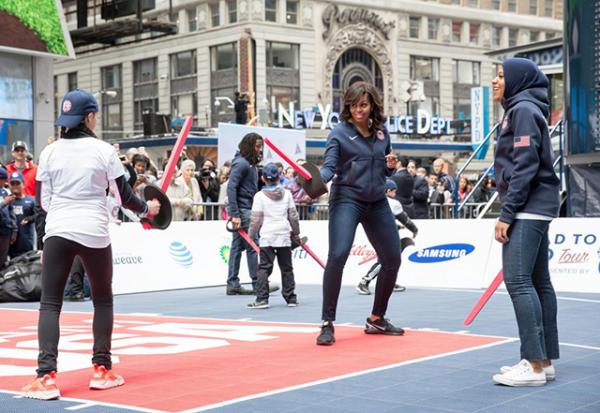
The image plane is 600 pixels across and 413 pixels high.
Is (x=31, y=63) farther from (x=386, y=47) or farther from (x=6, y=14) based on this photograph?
(x=386, y=47)

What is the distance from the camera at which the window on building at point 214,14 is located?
63.1 meters

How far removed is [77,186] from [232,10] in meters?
57.4

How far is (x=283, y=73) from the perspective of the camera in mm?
62156

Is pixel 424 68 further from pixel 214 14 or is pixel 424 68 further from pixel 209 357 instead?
pixel 209 357

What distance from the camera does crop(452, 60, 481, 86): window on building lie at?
7206 centimetres

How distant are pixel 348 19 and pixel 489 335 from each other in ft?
189

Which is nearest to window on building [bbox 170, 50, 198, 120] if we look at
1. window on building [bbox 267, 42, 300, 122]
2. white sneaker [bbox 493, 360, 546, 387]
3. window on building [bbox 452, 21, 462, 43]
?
window on building [bbox 267, 42, 300, 122]

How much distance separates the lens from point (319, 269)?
52.7 feet

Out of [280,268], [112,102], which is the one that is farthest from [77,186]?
[112,102]

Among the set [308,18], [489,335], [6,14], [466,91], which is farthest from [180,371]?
[466,91]

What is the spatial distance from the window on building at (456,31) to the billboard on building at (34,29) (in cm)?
5041

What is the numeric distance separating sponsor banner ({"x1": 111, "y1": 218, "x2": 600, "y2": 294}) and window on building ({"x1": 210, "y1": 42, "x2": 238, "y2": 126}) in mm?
44948

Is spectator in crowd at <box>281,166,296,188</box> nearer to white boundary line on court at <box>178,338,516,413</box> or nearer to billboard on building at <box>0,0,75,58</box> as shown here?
billboard on building at <box>0,0,75,58</box>

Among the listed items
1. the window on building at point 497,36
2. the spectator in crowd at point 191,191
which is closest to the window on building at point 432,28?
the window on building at point 497,36
